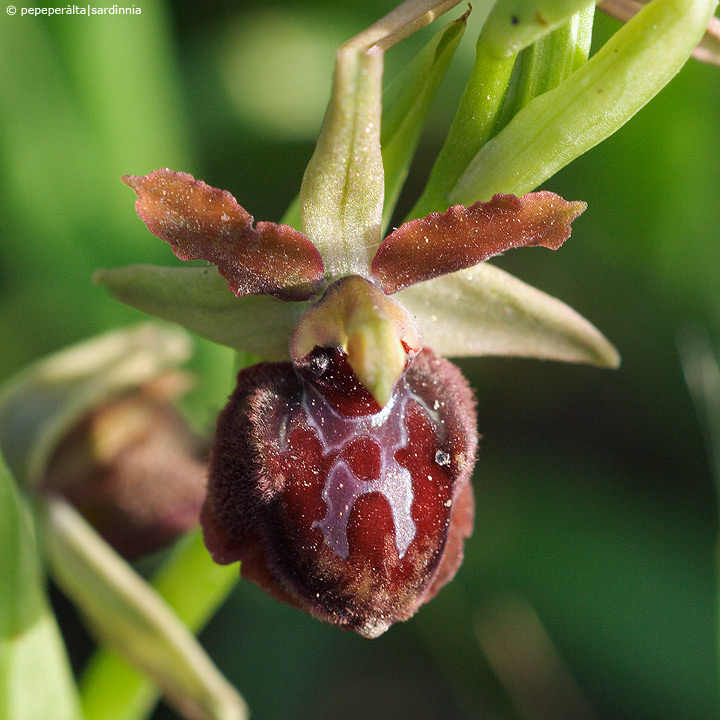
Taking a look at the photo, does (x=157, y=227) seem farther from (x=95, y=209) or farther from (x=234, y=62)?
(x=234, y=62)

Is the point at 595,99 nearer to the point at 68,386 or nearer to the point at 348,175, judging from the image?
the point at 348,175

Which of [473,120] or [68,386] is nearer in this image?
[473,120]

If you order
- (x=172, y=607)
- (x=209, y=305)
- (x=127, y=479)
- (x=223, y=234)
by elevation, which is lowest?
(x=172, y=607)

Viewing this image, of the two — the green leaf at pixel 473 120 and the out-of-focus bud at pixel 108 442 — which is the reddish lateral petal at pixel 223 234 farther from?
the out-of-focus bud at pixel 108 442

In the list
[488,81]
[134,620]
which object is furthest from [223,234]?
[134,620]

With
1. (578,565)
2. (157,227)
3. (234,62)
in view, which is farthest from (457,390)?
(234,62)

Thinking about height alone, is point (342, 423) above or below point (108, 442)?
above
